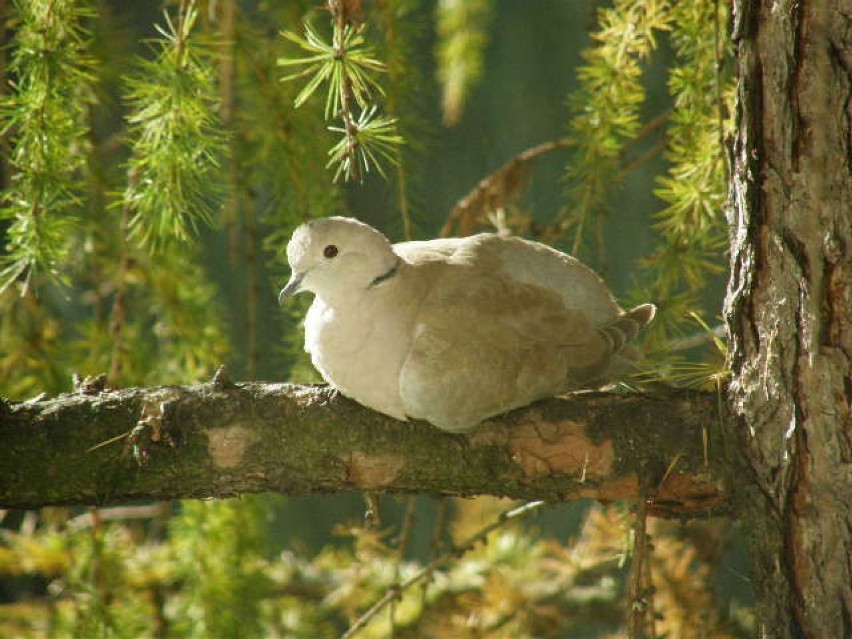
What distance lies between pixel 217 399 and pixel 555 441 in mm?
435

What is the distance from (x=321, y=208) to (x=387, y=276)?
1.18 ft

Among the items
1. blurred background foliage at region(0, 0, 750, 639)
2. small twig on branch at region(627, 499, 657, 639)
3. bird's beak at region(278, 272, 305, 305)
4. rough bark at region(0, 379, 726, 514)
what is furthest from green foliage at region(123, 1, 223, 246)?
small twig on branch at region(627, 499, 657, 639)

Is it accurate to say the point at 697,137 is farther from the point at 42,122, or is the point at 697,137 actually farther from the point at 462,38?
the point at 42,122

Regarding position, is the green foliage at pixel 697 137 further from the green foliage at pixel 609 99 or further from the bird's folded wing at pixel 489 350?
the bird's folded wing at pixel 489 350

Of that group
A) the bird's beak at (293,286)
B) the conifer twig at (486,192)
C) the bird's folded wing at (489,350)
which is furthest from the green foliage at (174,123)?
the conifer twig at (486,192)

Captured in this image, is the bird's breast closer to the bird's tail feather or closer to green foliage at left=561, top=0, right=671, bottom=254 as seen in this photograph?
the bird's tail feather

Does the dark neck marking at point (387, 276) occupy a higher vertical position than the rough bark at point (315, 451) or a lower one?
higher

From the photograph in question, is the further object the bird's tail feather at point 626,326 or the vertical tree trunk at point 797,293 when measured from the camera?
the bird's tail feather at point 626,326

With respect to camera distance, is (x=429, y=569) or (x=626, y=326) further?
(x=429, y=569)

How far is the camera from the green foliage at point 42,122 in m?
1.27

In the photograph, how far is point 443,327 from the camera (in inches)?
52.2

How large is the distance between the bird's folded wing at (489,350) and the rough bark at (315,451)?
5 cm

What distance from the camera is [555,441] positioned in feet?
4.25

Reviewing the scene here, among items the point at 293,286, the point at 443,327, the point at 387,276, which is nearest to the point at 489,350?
the point at 443,327
